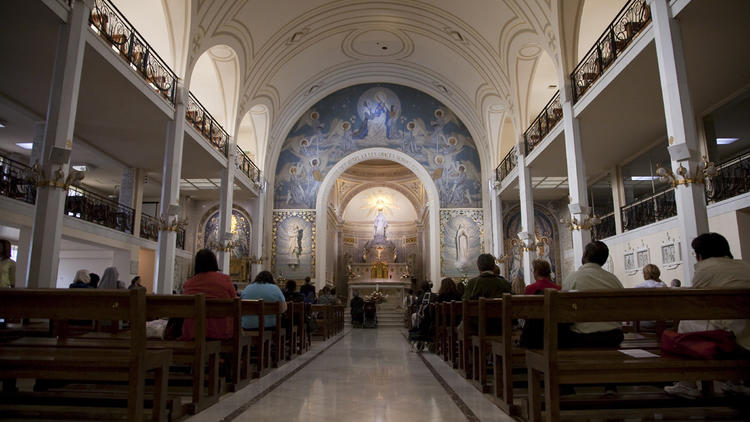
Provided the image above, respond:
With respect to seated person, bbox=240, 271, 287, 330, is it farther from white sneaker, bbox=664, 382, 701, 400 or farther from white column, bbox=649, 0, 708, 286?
white column, bbox=649, 0, 708, 286

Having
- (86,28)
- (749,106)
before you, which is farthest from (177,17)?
(749,106)

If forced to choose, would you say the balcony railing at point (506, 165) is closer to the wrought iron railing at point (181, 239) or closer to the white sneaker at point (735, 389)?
the wrought iron railing at point (181, 239)

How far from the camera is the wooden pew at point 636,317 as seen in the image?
275 centimetres

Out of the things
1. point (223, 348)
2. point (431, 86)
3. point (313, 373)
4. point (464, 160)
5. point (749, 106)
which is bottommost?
point (313, 373)

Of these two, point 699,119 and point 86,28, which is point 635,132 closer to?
point 699,119

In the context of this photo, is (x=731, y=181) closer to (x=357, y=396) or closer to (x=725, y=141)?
(x=725, y=141)

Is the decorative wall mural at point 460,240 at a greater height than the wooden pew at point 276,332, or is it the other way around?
the decorative wall mural at point 460,240

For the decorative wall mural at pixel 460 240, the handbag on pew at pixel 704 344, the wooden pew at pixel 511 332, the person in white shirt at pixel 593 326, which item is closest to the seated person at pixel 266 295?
the wooden pew at pixel 511 332

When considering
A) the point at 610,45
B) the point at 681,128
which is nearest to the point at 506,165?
the point at 610,45

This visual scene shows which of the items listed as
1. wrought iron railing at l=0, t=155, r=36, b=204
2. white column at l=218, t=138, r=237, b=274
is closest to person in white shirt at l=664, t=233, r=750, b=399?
wrought iron railing at l=0, t=155, r=36, b=204

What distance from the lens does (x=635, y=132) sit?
12.9m

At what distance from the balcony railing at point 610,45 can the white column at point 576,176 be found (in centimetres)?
30

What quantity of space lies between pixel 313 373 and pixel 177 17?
944 centimetres

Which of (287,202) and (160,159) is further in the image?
(287,202)
